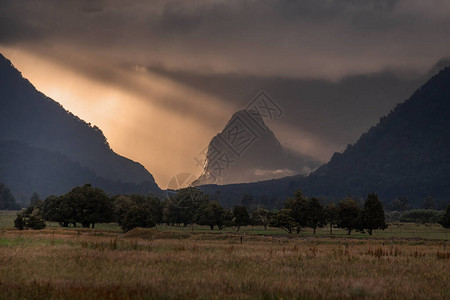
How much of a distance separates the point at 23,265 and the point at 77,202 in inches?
3514

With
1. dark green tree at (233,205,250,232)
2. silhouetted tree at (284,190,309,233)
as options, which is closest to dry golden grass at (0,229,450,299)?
silhouetted tree at (284,190,309,233)

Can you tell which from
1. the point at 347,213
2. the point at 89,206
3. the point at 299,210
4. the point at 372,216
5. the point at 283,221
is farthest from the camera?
the point at 347,213

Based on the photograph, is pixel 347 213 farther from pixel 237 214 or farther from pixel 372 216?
pixel 237 214

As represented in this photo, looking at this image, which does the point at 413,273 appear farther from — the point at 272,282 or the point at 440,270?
the point at 272,282

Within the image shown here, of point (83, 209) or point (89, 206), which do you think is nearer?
point (83, 209)

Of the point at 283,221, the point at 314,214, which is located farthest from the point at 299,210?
A: the point at 283,221

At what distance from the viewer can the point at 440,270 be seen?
79.5 feet

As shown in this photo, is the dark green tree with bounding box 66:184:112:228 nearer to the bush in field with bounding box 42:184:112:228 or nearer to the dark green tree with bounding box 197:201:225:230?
the bush in field with bounding box 42:184:112:228

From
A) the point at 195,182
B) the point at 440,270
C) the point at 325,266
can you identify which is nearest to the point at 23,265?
the point at 325,266

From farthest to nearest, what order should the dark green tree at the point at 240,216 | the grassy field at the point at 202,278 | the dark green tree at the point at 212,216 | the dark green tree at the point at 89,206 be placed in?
the dark green tree at the point at 212,216 < the dark green tree at the point at 240,216 < the dark green tree at the point at 89,206 < the grassy field at the point at 202,278

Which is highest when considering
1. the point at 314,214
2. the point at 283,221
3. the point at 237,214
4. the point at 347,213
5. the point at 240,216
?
the point at 347,213

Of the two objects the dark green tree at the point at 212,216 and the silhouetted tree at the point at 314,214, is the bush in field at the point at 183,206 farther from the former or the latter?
the silhouetted tree at the point at 314,214

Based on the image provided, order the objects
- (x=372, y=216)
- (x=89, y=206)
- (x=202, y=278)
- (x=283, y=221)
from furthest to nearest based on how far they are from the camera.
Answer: (x=89, y=206) < (x=372, y=216) < (x=283, y=221) < (x=202, y=278)

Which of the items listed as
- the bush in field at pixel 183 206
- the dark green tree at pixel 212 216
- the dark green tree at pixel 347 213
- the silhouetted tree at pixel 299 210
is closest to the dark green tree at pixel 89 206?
the dark green tree at pixel 212 216
